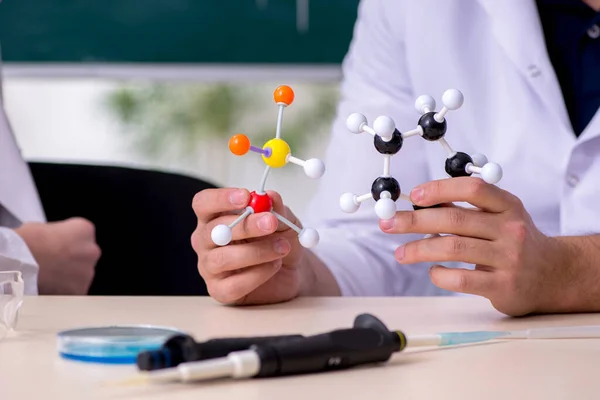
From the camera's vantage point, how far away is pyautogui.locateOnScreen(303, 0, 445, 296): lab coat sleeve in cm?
138

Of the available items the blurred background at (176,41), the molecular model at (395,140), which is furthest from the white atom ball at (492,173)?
the blurred background at (176,41)

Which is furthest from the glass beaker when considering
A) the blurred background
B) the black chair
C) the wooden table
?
the blurred background

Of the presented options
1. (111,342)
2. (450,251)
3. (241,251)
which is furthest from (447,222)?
(111,342)

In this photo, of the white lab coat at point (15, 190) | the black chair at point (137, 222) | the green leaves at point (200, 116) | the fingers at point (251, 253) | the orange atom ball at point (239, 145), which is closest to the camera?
the orange atom ball at point (239, 145)

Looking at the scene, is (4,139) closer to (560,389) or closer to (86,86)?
(560,389)

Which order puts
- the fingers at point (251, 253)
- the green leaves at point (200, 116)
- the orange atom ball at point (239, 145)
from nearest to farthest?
1. the orange atom ball at point (239, 145)
2. the fingers at point (251, 253)
3. the green leaves at point (200, 116)

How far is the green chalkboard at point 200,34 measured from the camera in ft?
9.57

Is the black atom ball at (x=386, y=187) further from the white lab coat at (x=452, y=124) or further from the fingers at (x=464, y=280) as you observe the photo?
the white lab coat at (x=452, y=124)

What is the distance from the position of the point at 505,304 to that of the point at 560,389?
1.08ft

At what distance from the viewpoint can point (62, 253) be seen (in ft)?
4.55

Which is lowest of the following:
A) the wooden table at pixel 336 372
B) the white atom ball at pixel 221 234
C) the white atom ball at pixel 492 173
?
the wooden table at pixel 336 372

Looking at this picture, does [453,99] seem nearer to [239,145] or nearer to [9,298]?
[239,145]

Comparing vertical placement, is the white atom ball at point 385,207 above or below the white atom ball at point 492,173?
below

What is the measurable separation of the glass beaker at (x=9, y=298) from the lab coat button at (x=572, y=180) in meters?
0.88
